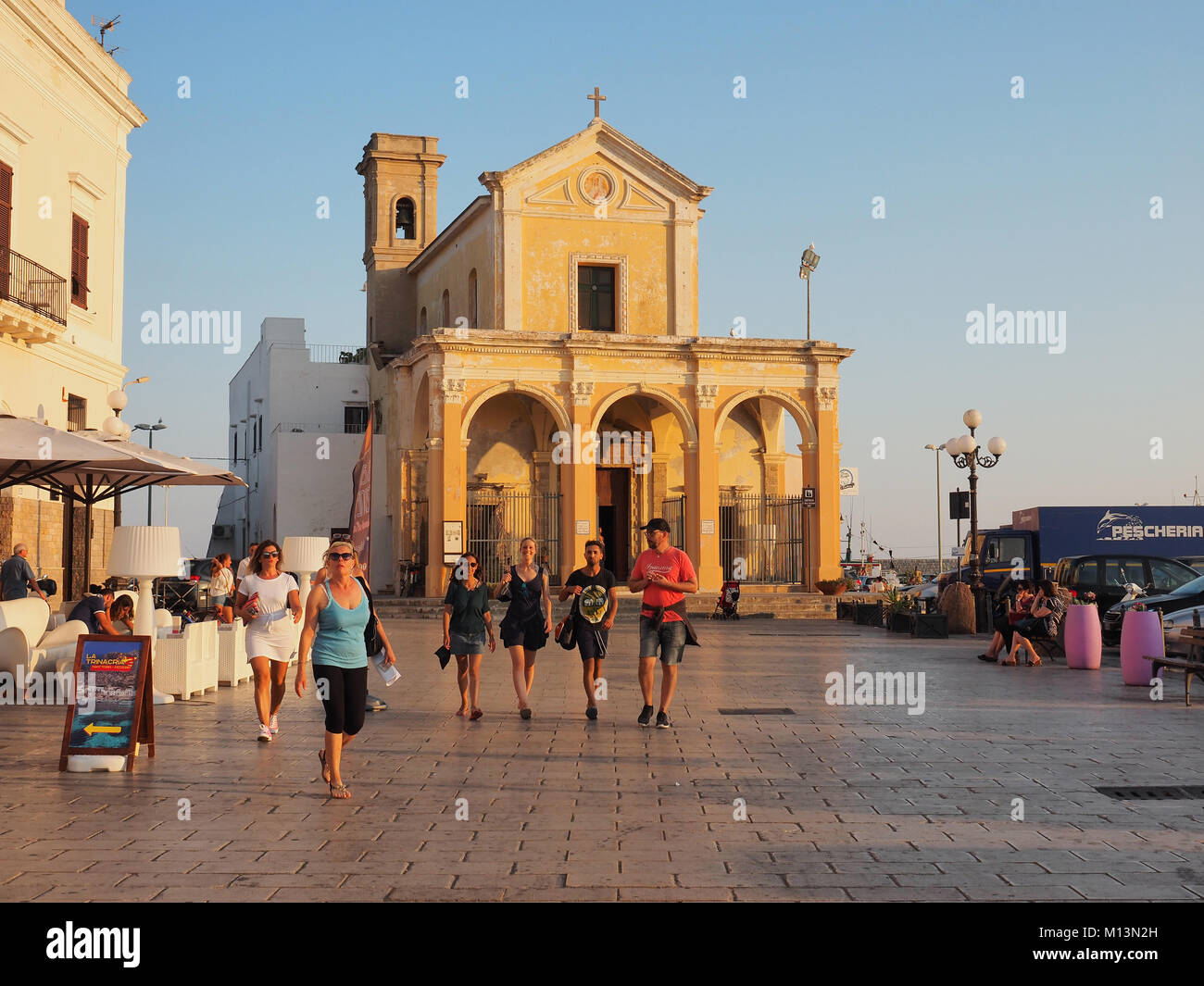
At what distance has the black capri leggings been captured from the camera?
8.06 m

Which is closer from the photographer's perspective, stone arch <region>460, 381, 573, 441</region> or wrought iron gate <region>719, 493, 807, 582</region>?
stone arch <region>460, 381, 573, 441</region>

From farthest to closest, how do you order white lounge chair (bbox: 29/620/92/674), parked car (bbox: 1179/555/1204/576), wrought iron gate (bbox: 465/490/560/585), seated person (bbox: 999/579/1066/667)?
wrought iron gate (bbox: 465/490/560/585)
parked car (bbox: 1179/555/1204/576)
seated person (bbox: 999/579/1066/667)
white lounge chair (bbox: 29/620/92/674)

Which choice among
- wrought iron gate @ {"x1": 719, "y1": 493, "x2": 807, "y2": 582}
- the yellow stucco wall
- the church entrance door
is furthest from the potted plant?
the yellow stucco wall

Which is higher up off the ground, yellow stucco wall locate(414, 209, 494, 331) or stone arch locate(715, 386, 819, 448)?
yellow stucco wall locate(414, 209, 494, 331)

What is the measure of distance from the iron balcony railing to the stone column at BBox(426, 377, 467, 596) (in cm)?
1149

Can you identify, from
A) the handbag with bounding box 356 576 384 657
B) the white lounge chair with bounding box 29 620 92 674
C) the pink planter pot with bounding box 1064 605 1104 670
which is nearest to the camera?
the handbag with bounding box 356 576 384 657

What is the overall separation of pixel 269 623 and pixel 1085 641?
11.6 m

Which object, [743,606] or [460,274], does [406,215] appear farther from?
[743,606]

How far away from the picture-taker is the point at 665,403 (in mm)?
34375

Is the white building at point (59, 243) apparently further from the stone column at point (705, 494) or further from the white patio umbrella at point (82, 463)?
the stone column at point (705, 494)

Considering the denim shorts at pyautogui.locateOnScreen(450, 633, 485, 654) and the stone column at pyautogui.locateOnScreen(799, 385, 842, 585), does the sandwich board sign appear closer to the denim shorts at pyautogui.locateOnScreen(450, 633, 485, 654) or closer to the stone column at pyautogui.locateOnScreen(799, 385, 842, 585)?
the denim shorts at pyautogui.locateOnScreen(450, 633, 485, 654)

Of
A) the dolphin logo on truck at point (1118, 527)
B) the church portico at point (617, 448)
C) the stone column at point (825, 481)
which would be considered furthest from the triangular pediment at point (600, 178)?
the dolphin logo on truck at point (1118, 527)

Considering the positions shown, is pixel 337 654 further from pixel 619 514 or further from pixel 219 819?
pixel 619 514
